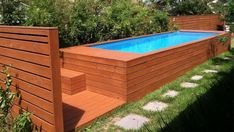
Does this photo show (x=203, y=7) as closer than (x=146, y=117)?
No

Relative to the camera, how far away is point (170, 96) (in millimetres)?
6137

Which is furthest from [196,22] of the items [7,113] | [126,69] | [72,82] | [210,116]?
[210,116]

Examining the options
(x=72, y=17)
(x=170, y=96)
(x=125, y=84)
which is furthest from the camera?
(x=72, y=17)

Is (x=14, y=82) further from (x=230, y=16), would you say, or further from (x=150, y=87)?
(x=230, y=16)

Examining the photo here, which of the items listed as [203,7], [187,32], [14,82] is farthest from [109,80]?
[203,7]

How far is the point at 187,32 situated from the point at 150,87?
23.6ft

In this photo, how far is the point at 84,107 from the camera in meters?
5.50

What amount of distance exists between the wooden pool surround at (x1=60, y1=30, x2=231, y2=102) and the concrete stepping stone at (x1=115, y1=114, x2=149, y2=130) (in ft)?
2.26

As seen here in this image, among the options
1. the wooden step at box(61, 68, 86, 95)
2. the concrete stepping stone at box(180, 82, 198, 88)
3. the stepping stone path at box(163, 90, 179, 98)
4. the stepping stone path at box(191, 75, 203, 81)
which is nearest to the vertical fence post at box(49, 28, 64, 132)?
the wooden step at box(61, 68, 86, 95)

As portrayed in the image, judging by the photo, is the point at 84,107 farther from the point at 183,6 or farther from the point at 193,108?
the point at 183,6

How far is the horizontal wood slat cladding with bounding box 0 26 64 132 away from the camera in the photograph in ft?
12.4

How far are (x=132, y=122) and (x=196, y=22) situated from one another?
38.5ft

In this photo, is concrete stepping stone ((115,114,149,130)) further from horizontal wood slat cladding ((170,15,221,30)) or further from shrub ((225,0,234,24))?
horizontal wood slat cladding ((170,15,221,30))

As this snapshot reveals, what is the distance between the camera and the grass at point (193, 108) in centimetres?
195
